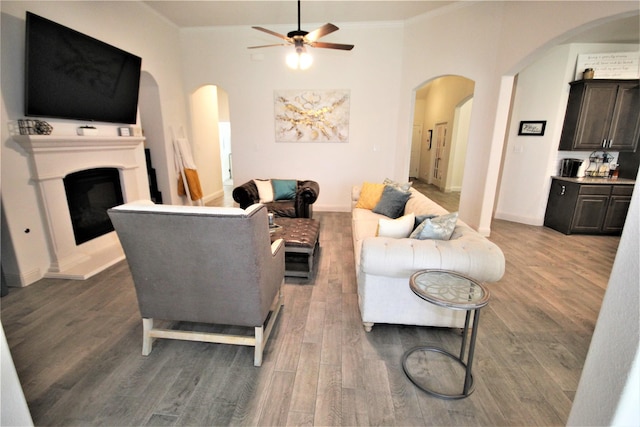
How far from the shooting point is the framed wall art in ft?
17.1

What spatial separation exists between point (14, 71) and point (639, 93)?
7653mm

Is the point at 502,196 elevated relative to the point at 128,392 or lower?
elevated

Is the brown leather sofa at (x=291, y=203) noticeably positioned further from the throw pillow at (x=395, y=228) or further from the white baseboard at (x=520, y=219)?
the white baseboard at (x=520, y=219)

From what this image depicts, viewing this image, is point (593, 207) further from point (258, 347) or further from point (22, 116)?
point (22, 116)

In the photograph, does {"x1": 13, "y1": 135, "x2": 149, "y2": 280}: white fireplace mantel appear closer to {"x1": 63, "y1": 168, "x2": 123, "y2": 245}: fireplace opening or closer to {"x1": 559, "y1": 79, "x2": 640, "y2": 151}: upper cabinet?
{"x1": 63, "y1": 168, "x2": 123, "y2": 245}: fireplace opening

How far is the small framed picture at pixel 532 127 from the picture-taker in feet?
15.4

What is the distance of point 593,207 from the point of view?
14.0 ft

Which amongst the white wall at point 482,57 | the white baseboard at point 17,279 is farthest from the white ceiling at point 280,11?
the white baseboard at point 17,279

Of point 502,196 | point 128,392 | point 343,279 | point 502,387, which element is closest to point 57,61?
point 128,392

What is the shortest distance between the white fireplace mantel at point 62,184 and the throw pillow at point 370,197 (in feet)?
10.2

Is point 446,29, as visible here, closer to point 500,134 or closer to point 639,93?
point 500,134

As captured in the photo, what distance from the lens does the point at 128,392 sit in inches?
64.1

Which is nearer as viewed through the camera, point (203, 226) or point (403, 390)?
point (203, 226)

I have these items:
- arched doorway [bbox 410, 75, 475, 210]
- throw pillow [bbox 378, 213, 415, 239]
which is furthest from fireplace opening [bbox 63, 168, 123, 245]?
arched doorway [bbox 410, 75, 475, 210]
